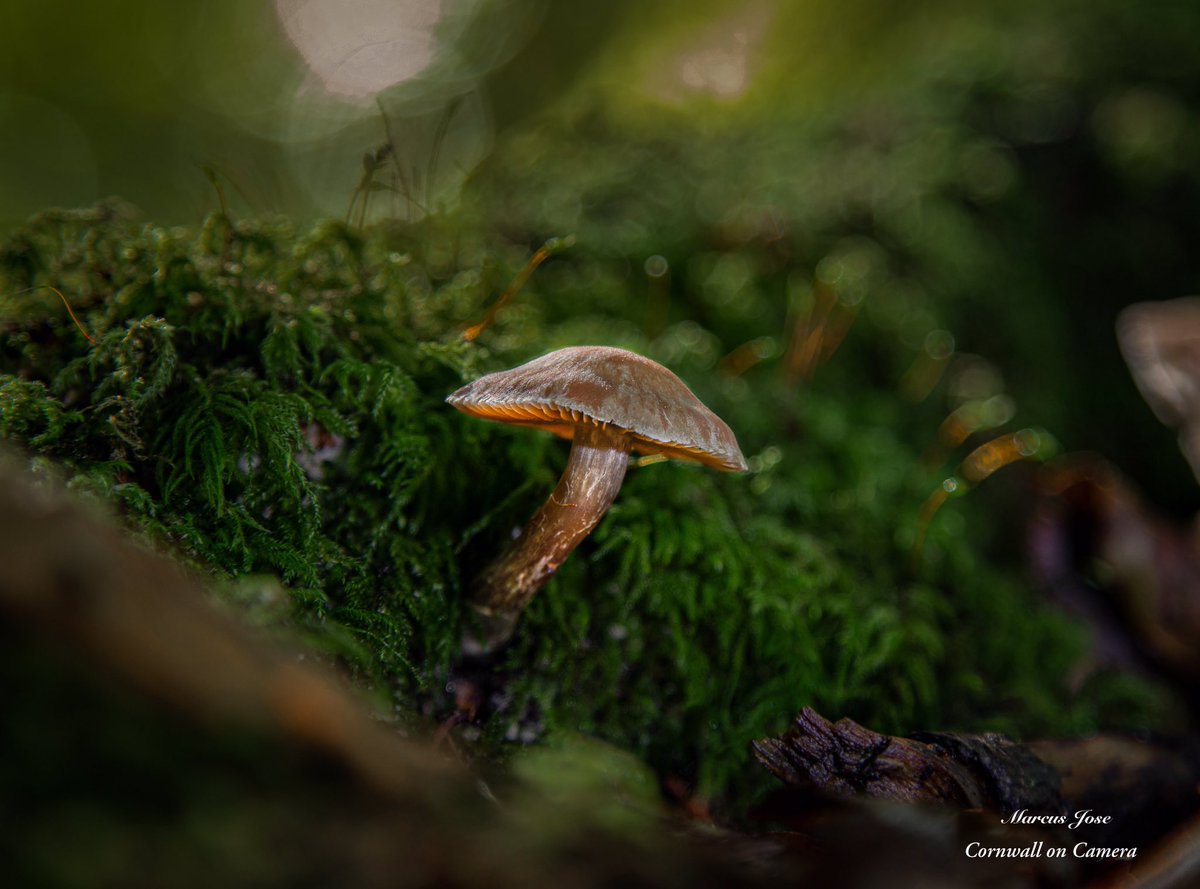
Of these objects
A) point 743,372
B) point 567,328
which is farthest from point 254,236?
point 743,372

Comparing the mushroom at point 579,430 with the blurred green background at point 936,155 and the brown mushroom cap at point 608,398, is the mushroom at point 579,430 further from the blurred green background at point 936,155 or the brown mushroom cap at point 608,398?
the blurred green background at point 936,155

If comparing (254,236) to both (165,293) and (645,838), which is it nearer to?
(165,293)

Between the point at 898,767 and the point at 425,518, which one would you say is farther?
the point at 425,518

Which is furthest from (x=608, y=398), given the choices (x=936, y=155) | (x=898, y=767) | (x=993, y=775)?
(x=936, y=155)

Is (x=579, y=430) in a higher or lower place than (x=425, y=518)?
higher

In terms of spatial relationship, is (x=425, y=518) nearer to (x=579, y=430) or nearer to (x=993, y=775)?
(x=579, y=430)

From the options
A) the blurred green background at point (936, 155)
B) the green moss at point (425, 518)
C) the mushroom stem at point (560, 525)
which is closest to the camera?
the green moss at point (425, 518)

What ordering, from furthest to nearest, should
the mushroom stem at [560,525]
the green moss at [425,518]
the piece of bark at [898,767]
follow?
the mushroom stem at [560,525]
the green moss at [425,518]
the piece of bark at [898,767]

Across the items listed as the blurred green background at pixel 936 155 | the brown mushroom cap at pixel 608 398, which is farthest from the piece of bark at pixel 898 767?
the blurred green background at pixel 936 155
